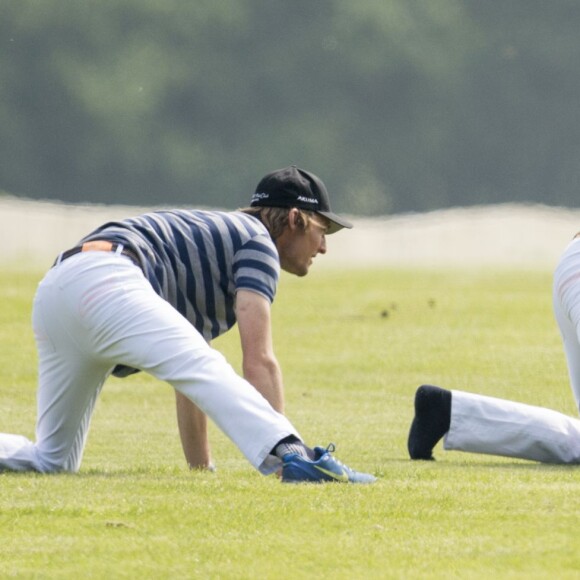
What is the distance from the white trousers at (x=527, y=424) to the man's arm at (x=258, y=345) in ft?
4.60

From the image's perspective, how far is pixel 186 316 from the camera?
608cm

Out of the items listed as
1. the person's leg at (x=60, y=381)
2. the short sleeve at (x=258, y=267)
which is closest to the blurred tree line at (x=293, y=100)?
the person's leg at (x=60, y=381)

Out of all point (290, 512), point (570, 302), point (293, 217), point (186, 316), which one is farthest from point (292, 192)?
point (290, 512)

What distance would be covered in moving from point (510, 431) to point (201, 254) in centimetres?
189

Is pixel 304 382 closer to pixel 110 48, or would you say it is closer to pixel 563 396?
pixel 563 396

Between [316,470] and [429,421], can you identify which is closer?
[316,470]

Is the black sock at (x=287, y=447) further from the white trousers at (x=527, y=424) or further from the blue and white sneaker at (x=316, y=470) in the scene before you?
the white trousers at (x=527, y=424)

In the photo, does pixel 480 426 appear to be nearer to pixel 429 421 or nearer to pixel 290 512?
pixel 429 421

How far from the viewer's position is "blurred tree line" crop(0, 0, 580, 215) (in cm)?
4828

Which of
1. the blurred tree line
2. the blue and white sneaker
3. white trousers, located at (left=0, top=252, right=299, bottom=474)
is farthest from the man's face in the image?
the blurred tree line

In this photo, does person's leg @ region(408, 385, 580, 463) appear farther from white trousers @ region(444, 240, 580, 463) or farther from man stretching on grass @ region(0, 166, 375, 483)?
man stretching on grass @ region(0, 166, 375, 483)

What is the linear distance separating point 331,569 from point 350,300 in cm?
1468

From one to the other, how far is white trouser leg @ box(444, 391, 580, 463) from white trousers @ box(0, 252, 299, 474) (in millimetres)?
1790

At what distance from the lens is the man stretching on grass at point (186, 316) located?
532 cm
